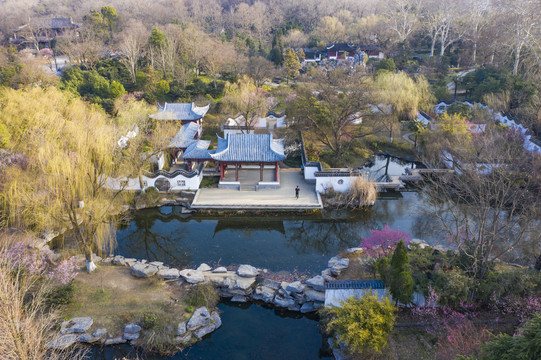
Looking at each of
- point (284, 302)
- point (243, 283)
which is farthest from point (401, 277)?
point (243, 283)

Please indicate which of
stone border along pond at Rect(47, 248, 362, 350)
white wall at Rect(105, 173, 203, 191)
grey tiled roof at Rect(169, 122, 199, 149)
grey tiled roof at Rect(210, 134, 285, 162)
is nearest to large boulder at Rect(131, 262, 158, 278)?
stone border along pond at Rect(47, 248, 362, 350)

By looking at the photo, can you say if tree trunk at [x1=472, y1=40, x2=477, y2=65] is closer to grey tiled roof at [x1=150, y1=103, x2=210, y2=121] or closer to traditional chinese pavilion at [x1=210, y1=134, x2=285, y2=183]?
grey tiled roof at [x1=150, y1=103, x2=210, y2=121]

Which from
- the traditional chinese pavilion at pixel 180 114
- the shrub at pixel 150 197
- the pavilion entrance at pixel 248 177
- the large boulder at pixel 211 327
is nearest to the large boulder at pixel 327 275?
the large boulder at pixel 211 327

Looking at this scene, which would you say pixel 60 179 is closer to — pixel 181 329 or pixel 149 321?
pixel 149 321

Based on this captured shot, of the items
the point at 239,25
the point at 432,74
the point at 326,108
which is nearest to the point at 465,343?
the point at 326,108

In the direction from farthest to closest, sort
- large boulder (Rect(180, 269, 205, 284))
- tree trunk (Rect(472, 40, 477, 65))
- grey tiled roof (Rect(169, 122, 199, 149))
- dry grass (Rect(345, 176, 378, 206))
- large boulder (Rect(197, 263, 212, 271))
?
1. tree trunk (Rect(472, 40, 477, 65))
2. grey tiled roof (Rect(169, 122, 199, 149))
3. dry grass (Rect(345, 176, 378, 206))
4. large boulder (Rect(197, 263, 212, 271))
5. large boulder (Rect(180, 269, 205, 284))

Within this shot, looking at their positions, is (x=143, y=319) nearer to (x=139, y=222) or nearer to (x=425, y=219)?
(x=139, y=222)

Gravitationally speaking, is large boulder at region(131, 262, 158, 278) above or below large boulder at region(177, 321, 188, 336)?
above
